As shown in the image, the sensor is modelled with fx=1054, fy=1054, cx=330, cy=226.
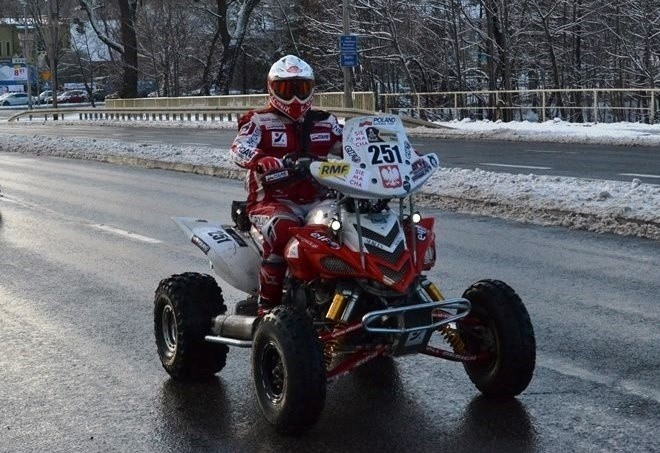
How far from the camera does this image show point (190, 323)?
5930 mm

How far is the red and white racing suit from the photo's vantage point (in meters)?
5.79

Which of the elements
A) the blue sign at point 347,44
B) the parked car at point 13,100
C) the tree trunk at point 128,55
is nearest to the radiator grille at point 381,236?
the blue sign at point 347,44

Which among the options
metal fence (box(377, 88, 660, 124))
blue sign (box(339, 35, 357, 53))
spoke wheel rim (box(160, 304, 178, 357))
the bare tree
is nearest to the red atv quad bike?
spoke wheel rim (box(160, 304, 178, 357))

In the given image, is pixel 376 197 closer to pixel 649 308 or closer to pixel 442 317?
pixel 442 317

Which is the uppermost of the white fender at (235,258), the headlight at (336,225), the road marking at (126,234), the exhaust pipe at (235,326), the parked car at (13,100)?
the parked car at (13,100)

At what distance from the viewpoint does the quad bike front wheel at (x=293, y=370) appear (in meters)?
4.89

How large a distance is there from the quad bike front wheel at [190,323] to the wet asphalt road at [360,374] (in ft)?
0.38

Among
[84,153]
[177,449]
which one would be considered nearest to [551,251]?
[177,449]

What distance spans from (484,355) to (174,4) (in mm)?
72093

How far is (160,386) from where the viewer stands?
6.10 metres

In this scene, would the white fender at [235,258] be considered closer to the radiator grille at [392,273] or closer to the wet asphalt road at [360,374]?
the wet asphalt road at [360,374]

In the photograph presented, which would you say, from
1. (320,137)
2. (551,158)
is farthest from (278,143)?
(551,158)

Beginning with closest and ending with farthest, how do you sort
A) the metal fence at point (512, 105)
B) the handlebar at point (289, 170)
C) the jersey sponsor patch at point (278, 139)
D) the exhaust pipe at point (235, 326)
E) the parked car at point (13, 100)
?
the handlebar at point (289, 170)
the exhaust pipe at point (235, 326)
the jersey sponsor patch at point (278, 139)
the metal fence at point (512, 105)
the parked car at point (13, 100)

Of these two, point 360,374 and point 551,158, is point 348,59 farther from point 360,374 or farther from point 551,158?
point 360,374
